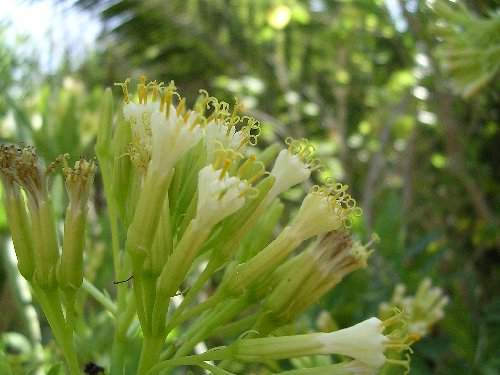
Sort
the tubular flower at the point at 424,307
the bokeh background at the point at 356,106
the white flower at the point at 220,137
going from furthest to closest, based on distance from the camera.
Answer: the bokeh background at the point at 356,106, the tubular flower at the point at 424,307, the white flower at the point at 220,137

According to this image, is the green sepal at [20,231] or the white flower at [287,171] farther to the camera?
the white flower at [287,171]

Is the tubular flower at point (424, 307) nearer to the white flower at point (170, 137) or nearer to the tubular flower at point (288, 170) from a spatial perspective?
the tubular flower at point (288, 170)

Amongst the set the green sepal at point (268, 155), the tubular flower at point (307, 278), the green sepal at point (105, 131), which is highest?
the green sepal at point (105, 131)

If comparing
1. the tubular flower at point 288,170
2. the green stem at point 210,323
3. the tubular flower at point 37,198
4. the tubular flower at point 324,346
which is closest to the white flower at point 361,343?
the tubular flower at point 324,346

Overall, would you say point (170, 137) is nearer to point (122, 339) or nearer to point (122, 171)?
point (122, 171)

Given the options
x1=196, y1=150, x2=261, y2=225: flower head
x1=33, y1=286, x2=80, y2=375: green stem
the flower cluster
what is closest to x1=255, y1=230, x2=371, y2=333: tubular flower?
the flower cluster

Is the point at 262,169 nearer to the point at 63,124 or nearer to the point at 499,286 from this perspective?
the point at 63,124

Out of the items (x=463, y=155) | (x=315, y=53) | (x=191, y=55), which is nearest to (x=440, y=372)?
(x=463, y=155)
